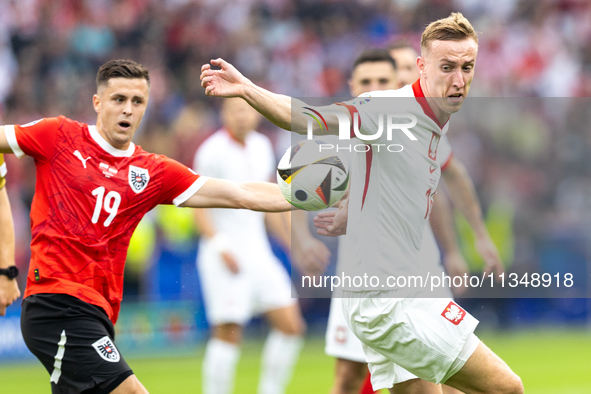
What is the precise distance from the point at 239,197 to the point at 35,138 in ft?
4.15

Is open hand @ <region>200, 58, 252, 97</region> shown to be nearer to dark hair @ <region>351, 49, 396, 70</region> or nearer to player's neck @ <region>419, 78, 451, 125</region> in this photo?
player's neck @ <region>419, 78, 451, 125</region>

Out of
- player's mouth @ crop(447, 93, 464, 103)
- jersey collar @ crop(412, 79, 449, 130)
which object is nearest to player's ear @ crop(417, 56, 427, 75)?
jersey collar @ crop(412, 79, 449, 130)

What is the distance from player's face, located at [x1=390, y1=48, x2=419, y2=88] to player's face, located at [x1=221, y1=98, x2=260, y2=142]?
1.97 meters

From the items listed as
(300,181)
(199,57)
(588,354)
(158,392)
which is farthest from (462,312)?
(199,57)

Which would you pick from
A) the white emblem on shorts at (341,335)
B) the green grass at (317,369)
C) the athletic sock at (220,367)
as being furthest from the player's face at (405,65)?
the green grass at (317,369)

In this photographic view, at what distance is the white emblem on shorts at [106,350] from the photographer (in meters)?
4.08

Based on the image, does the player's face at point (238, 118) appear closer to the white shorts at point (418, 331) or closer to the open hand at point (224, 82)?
the open hand at point (224, 82)

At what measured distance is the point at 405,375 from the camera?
417 centimetres

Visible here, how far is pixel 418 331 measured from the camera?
3.76 m

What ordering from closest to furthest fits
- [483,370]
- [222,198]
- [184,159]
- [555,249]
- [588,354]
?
[483,370] < [222,198] < [588,354] < [184,159] < [555,249]

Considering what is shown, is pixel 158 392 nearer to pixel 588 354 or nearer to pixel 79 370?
pixel 79 370

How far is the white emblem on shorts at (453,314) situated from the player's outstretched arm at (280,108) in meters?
1.10

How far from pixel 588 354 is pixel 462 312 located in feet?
26.5

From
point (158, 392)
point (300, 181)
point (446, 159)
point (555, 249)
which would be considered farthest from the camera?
point (555, 249)
